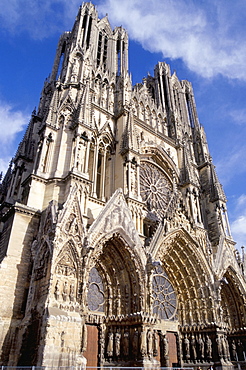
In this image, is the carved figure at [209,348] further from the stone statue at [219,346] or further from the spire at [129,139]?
the spire at [129,139]

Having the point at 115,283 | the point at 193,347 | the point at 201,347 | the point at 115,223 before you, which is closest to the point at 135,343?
the point at 115,283

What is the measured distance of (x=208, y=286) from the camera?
16.7m

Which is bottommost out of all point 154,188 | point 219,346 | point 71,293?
point 219,346

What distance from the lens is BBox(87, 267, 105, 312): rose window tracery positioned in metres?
13.4

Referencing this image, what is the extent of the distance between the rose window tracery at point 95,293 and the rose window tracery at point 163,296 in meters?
3.11

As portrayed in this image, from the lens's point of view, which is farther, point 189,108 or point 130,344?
point 189,108

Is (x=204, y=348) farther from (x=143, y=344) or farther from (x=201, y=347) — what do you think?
(x=143, y=344)

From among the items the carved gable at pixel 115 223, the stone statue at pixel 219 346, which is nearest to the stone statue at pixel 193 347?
the stone statue at pixel 219 346

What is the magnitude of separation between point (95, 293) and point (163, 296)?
440 centimetres

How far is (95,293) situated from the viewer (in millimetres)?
13727

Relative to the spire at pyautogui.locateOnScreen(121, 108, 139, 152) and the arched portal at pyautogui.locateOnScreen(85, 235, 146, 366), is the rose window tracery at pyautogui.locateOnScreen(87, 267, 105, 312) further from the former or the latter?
the spire at pyautogui.locateOnScreen(121, 108, 139, 152)

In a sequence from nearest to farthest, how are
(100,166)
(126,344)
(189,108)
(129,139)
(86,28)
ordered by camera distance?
1. (126,344)
2. (129,139)
3. (100,166)
4. (86,28)
5. (189,108)

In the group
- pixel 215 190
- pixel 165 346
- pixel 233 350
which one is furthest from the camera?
pixel 215 190

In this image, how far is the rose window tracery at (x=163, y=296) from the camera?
15.8 metres
